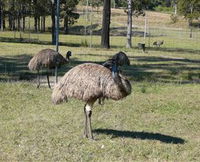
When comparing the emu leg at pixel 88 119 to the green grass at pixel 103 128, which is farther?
the emu leg at pixel 88 119

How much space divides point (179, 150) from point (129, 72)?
39.4 feet

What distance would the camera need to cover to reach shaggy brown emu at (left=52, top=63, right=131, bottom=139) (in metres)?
8.23

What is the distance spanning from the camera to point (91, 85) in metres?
8.30

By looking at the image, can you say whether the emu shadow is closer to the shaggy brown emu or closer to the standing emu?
the shaggy brown emu

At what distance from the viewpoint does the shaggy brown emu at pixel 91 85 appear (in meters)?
8.23

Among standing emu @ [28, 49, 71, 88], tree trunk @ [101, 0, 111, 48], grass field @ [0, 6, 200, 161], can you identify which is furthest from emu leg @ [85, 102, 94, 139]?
tree trunk @ [101, 0, 111, 48]

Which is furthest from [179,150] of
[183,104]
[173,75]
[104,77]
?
[173,75]

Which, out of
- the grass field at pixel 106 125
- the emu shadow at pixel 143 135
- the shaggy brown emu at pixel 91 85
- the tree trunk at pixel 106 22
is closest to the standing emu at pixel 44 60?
the grass field at pixel 106 125

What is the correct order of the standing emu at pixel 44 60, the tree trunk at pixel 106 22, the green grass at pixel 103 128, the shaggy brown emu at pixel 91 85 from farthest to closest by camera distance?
the tree trunk at pixel 106 22
the standing emu at pixel 44 60
the shaggy brown emu at pixel 91 85
the green grass at pixel 103 128

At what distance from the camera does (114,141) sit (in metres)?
8.74

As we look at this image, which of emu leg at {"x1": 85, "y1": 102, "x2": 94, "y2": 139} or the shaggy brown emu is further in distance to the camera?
emu leg at {"x1": 85, "y1": 102, "x2": 94, "y2": 139}

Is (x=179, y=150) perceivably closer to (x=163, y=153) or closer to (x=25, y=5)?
(x=163, y=153)

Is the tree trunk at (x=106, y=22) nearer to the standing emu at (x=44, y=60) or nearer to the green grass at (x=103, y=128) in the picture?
the green grass at (x=103, y=128)

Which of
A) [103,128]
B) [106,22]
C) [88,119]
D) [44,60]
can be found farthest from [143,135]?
[106,22]
